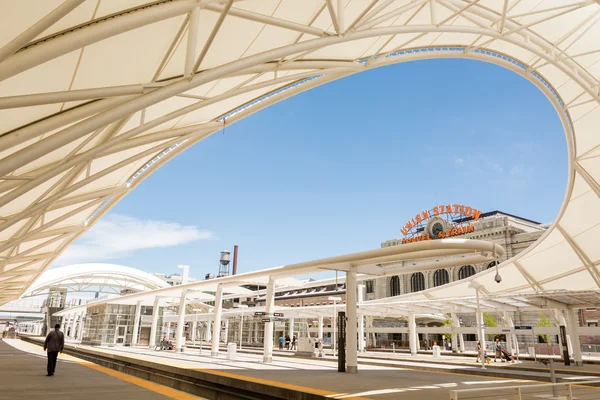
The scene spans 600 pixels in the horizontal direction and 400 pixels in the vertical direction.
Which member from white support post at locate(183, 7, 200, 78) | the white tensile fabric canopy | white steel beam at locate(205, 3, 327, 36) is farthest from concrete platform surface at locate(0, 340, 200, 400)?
white steel beam at locate(205, 3, 327, 36)

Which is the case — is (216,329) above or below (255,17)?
below

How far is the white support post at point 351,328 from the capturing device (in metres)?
17.2

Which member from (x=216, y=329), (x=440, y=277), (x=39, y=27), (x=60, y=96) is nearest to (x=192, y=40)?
(x=60, y=96)

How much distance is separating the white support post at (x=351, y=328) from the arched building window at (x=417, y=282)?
4965 cm

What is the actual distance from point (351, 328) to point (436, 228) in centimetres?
4806

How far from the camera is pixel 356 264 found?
18562 millimetres

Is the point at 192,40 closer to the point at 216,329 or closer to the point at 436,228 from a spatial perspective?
the point at 216,329

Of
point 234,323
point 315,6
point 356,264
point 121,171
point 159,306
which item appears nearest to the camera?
point 315,6

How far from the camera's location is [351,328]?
1767 cm

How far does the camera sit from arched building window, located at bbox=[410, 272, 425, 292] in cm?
6512

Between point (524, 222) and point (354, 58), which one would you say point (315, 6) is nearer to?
point (354, 58)

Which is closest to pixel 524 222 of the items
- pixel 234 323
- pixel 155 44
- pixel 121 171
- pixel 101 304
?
pixel 234 323

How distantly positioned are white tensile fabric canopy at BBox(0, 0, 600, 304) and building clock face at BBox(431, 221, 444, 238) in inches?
1340

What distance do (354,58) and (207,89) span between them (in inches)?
223
